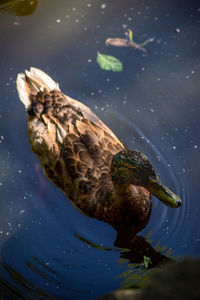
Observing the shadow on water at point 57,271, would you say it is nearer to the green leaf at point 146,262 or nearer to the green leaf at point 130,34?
the green leaf at point 146,262

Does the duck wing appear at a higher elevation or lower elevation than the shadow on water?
higher

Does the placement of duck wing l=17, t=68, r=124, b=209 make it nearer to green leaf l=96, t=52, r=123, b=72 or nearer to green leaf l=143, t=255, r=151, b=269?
green leaf l=143, t=255, r=151, b=269

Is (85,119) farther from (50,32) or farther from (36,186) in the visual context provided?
(50,32)

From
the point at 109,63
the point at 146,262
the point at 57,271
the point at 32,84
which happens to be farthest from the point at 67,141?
the point at 109,63

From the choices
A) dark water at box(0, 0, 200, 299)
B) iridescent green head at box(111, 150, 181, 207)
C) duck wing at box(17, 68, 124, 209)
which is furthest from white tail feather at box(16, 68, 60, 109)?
iridescent green head at box(111, 150, 181, 207)

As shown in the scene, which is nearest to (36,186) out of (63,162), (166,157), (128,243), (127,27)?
(63,162)

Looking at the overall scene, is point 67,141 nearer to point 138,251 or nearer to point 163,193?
point 163,193
